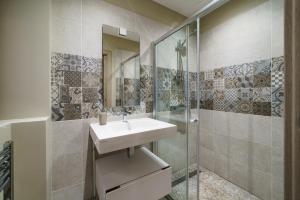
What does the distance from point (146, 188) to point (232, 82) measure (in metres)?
1.57

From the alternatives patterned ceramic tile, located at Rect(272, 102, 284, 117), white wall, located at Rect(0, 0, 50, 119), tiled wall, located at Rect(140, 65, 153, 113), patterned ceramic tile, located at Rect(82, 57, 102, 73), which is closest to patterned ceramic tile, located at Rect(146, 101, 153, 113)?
tiled wall, located at Rect(140, 65, 153, 113)

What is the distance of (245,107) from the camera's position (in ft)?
5.63

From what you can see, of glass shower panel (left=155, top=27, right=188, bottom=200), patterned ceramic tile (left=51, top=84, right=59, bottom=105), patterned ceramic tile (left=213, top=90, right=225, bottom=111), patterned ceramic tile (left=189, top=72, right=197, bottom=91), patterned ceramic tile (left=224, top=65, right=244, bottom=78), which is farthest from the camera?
patterned ceramic tile (left=213, top=90, right=225, bottom=111)

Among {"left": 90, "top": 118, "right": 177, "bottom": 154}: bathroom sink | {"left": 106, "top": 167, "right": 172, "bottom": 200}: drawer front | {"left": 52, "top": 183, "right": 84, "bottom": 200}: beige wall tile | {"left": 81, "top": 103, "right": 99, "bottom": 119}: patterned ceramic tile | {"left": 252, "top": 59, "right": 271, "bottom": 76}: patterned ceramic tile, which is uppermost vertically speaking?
{"left": 252, "top": 59, "right": 271, "bottom": 76}: patterned ceramic tile

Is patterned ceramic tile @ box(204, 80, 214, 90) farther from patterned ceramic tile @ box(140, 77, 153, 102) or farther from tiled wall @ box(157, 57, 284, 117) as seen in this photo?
patterned ceramic tile @ box(140, 77, 153, 102)

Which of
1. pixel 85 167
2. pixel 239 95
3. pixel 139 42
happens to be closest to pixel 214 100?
pixel 239 95

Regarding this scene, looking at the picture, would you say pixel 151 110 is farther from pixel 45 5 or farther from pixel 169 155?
pixel 45 5

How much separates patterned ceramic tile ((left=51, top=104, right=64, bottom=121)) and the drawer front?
80 centimetres

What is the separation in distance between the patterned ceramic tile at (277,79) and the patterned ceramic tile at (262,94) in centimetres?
9

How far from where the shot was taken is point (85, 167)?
1475 millimetres

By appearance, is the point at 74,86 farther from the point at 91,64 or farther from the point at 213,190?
the point at 213,190

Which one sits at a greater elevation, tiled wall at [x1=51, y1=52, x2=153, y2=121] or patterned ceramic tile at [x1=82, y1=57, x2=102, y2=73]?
patterned ceramic tile at [x1=82, y1=57, x2=102, y2=73]

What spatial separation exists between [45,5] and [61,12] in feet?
0.43

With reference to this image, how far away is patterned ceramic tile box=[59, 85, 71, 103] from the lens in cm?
133
